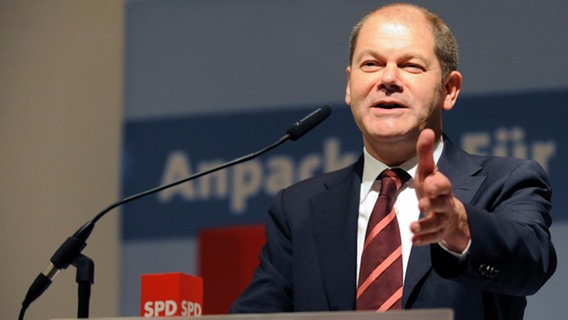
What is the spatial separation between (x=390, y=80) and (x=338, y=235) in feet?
1.35

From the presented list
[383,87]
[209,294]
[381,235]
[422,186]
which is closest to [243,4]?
[209,294]

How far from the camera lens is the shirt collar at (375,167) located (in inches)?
103

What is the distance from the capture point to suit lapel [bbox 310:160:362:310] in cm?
241

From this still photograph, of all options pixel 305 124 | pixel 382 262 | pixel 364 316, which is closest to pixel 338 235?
pixel 382 262

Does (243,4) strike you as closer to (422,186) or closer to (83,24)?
(83,24)

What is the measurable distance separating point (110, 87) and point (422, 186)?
2.60 metres

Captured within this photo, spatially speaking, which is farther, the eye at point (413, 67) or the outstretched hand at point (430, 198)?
the eye at point (413, 67)

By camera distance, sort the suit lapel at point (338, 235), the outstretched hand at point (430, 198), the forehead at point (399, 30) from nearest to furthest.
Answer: the outstretched hand at point (430, 198) → the suit lapel at point (338, 235) → the forehead at point (399, 30)

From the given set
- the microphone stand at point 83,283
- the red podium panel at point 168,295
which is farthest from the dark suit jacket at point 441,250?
the microphone stand at point 83,283

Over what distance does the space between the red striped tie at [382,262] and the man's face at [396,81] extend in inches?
7.2

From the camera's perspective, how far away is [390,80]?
257 centimetres

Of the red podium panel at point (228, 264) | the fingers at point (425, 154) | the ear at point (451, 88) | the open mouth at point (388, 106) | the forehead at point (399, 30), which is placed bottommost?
the red podium panel at point (228, 264)

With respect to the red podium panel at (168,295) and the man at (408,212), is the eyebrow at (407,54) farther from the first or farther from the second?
the red podium panel at (168,295)

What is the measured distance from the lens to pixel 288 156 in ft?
12.5
